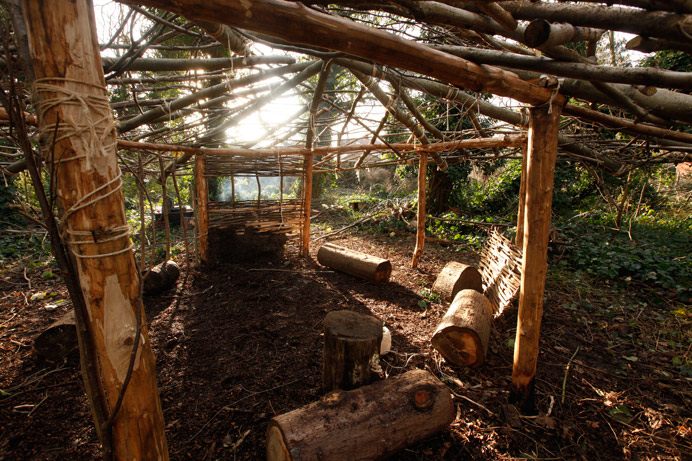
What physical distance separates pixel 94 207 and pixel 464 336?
9.47ft

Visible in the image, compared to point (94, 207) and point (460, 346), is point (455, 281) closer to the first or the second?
point (460, 346)

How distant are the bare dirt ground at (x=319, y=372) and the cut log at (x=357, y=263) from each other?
0.74ft

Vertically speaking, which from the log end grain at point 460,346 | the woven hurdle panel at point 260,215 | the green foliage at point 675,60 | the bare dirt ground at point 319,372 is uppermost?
the green foliage at point 675,60

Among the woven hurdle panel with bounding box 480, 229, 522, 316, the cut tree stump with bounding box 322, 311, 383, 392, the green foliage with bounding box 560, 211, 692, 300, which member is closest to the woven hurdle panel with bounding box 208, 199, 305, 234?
the woven hurdle panel with bounding box 480, 229, 522, 316

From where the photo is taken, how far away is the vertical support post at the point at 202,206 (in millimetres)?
5102

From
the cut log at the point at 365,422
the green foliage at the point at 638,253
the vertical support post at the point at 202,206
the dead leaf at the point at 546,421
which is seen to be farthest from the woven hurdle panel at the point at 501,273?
the vertical support post at the point at 202,206

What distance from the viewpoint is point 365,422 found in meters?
1.81

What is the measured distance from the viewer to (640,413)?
248cm

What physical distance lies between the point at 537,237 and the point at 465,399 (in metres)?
1.47

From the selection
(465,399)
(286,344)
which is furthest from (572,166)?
(286,344)

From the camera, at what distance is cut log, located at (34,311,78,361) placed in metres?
2.74

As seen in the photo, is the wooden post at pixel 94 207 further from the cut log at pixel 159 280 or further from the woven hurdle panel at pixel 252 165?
the woven hurdle panel at pixel 252 165

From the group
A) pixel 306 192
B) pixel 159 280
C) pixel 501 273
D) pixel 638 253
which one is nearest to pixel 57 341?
pixel 159 280

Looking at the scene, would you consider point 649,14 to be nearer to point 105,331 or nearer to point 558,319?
point 105,331
